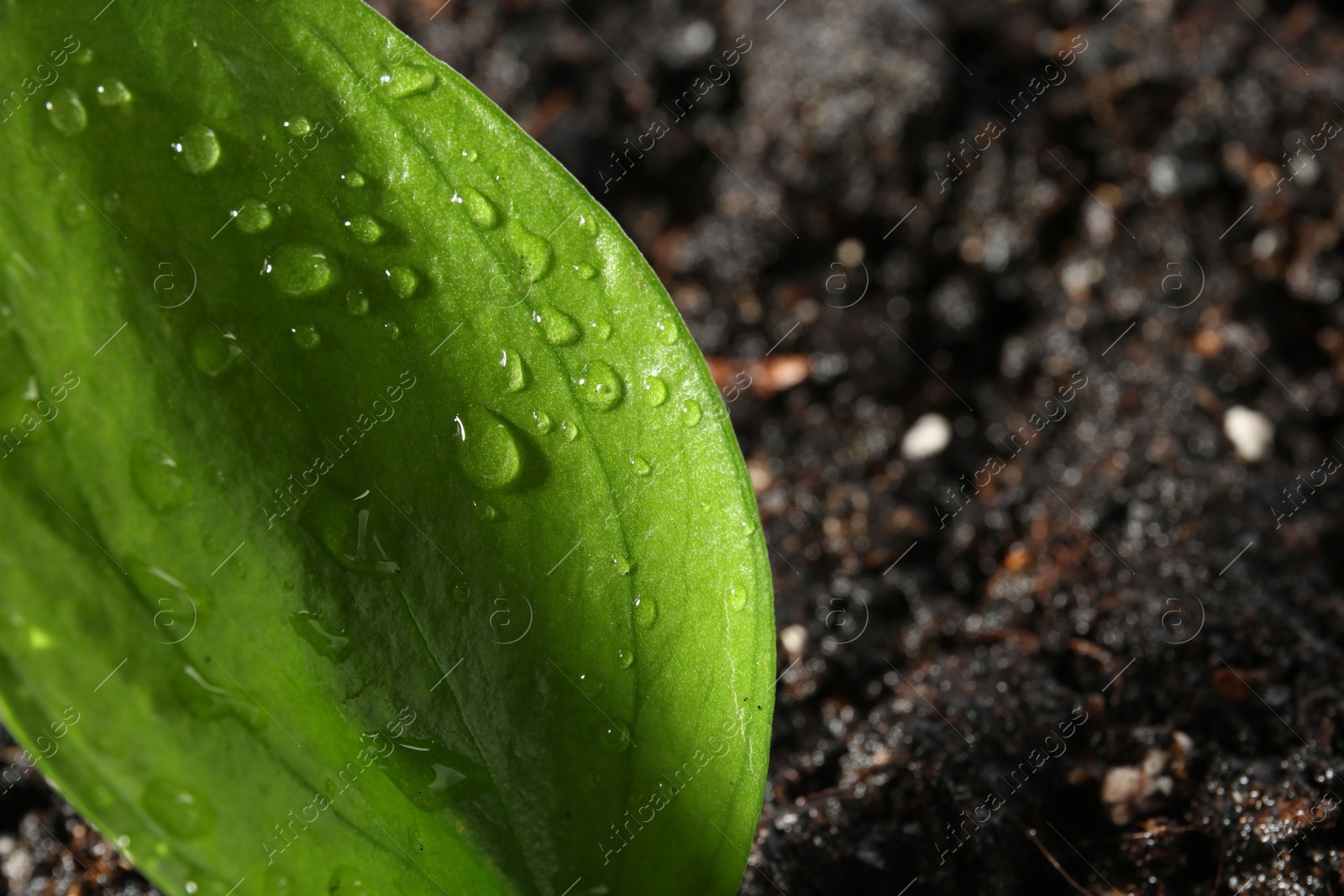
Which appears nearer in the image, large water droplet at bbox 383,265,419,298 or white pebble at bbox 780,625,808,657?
large water droplet at bbox 383,265,419,298

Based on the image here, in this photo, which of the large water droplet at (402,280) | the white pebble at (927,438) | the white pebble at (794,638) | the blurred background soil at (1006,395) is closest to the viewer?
the large water droplet at (402,280)

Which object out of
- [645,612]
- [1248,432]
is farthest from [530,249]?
[1248,432]

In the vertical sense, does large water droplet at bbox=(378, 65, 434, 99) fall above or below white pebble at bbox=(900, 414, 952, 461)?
above

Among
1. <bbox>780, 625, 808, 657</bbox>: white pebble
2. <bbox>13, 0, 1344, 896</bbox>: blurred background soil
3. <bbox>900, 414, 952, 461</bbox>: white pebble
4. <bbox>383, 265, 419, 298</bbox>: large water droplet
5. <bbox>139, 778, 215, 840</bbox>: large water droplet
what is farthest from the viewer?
<bbox>900, 414, 952, 461</bbox>: white pebble

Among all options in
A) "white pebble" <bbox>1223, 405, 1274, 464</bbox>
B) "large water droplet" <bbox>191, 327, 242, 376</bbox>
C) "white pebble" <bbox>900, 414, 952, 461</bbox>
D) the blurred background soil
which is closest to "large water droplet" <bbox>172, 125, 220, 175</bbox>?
"large water droplet" <bbox>191, 327, 242, 376</bbox>

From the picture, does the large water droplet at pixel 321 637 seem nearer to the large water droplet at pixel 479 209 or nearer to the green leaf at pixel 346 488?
the green leaf at pixel 346 488

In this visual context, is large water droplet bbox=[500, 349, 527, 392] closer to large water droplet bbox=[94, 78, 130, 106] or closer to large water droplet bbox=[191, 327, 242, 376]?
large water droplet bbox=[191, 327, 242, 376]

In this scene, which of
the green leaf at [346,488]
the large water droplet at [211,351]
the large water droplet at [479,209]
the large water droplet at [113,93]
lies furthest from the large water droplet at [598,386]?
the large water droplet at [113,93]
